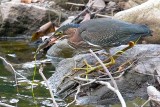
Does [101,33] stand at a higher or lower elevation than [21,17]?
higher

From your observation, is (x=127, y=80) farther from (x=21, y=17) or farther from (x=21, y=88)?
(x=21, y=17)

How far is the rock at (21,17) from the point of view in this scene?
10578 mm

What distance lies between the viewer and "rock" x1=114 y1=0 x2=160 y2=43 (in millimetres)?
8031

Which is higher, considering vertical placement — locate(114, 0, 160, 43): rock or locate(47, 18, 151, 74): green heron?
locate(47, 18, 151, 74): green heron

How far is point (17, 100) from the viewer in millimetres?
6094

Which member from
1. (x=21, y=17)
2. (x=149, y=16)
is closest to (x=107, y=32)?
(x=149, y=16)

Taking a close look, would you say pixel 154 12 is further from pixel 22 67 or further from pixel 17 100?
pixel 17 100

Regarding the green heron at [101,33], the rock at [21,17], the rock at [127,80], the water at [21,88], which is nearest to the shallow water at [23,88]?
the water at [21,88]

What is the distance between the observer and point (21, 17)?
421 inches

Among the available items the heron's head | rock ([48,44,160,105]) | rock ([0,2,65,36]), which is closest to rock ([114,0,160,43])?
rock ([48,44,160,105])

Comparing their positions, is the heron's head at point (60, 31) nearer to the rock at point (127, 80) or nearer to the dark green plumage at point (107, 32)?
the dark green plumage at point (107, 32)

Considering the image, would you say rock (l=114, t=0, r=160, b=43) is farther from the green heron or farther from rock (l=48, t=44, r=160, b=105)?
the green heron

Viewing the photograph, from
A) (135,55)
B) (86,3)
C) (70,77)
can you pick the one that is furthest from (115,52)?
(86,3)

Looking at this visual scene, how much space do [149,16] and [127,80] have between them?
6.92 feet
